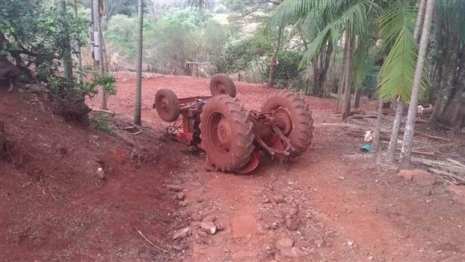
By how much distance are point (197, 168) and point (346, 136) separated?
3485mm

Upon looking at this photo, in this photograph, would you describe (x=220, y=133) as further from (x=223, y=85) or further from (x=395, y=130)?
(x=223, y=85)

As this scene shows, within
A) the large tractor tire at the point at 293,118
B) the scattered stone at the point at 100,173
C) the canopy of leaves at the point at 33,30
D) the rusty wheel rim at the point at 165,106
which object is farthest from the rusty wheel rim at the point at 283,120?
the canopy of leaves at the point at 33,30

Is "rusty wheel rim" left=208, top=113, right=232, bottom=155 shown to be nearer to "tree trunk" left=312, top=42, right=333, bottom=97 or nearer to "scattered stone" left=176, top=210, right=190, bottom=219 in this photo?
"scattered stone" left=176, top=210, right=190, bottom=219

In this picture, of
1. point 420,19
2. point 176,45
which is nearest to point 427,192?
point 420,19

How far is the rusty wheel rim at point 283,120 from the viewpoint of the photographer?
6.53 m

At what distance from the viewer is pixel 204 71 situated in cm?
2025

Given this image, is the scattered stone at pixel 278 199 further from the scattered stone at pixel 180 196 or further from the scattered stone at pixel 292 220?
the scattered stone at pixel 180 196

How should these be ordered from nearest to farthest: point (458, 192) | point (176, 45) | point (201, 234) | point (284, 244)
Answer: point (284, 244)
point (201, 234)
point (458, 192)
point (176, 45)

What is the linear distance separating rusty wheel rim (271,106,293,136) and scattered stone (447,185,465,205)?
2.34 meters

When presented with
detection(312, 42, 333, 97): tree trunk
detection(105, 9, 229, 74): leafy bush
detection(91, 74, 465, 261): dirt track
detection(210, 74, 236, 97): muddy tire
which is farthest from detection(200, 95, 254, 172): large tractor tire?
detection(105, 9, 229, 74): leafy bush

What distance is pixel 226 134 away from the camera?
612cm

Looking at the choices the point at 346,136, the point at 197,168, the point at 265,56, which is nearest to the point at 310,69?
the point at 265,56

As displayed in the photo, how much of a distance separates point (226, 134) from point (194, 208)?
1412mm

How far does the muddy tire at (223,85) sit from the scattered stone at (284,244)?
5.16 meters
